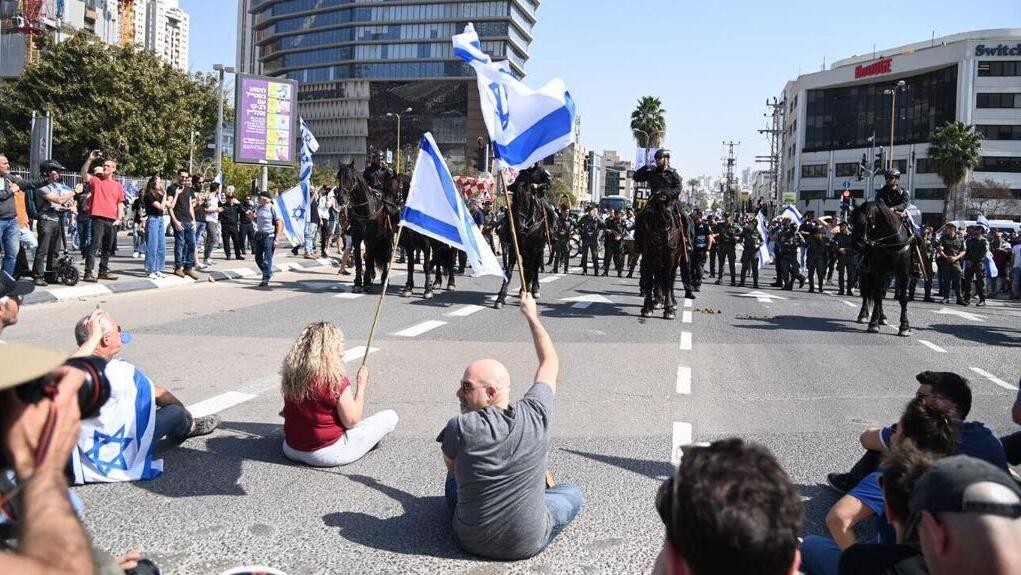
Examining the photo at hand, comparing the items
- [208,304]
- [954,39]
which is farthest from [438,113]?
[208,304]

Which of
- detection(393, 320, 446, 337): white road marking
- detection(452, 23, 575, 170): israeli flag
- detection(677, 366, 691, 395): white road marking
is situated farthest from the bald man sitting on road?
detection(393, 320, 446, 337): white road marking

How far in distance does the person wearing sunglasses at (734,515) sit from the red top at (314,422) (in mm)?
3927

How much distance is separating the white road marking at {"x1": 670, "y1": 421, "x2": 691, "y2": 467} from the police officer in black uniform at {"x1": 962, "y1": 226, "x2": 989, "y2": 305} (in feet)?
59.7

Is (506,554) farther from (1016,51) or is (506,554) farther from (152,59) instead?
(1016,51)

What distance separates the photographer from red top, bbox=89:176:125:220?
53.4 ft

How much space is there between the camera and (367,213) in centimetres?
1706

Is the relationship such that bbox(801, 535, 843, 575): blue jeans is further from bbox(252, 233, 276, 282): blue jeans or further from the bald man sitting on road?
bbox(252, 233, 276, 282): blue jeans

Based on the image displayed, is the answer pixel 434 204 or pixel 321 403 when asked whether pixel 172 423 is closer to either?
pixel 321 403

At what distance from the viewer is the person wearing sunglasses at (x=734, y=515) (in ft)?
6.71

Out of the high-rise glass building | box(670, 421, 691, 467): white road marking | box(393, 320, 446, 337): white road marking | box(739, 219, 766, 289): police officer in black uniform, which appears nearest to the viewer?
box(670, 421, 691, 467): white road marking

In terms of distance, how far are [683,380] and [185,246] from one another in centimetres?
1263

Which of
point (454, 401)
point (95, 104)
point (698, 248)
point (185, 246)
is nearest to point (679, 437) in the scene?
point (454, 401)

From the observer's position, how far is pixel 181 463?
19.5ft

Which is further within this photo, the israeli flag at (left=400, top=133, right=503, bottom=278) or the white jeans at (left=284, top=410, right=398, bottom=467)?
the israeli flag at (left=400, top=133, right=503, bottom=278)
